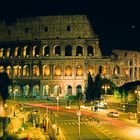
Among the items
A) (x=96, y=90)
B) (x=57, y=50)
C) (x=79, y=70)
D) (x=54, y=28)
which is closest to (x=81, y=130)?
(x=96, y=90)

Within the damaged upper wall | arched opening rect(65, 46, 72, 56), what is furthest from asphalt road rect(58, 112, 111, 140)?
the damaged upper wall

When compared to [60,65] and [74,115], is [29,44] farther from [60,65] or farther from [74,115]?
[74,115]

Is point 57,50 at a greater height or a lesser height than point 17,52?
greater

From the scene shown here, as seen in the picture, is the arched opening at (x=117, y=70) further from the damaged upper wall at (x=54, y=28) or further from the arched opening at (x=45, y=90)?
the arched opening at (x=45, y=90)

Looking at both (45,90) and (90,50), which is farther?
(90,50)

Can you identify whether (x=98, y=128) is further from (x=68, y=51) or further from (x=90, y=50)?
(x=90, y=50)

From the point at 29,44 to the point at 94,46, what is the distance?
14.4m

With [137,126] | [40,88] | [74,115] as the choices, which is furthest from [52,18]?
[137,126]

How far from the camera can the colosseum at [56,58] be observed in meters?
94.4

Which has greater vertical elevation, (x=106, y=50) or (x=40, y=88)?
(x=106, y=50)

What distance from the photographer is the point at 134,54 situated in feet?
316

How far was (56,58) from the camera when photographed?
95.3 metres

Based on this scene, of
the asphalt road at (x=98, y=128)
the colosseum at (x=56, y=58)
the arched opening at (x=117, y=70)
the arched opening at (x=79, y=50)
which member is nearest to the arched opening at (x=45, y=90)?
the colosseum at (x=56, y=58)

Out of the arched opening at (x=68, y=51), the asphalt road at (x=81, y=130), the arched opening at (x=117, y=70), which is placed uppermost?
the arched opening at (x=68, y=51)
